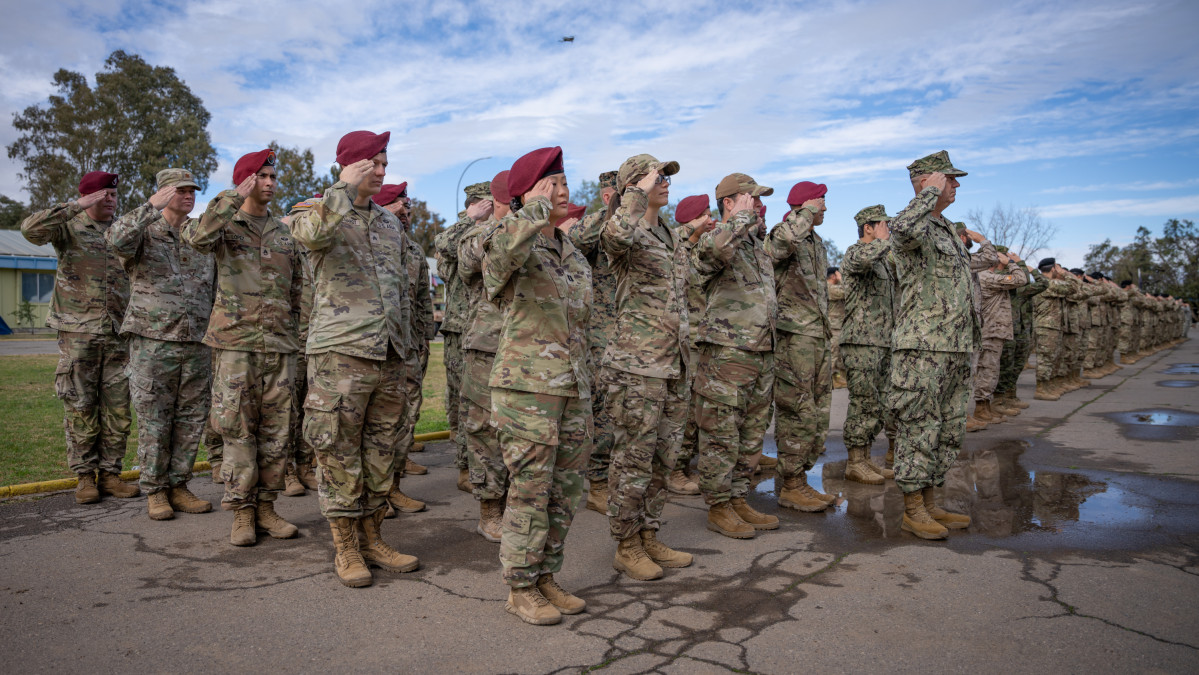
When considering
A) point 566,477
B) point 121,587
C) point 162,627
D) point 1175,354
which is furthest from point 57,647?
point 1175,354

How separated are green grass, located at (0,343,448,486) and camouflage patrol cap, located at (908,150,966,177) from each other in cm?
624

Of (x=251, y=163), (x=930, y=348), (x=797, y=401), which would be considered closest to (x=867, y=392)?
(x=797, y=401)

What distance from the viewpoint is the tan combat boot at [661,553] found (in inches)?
186

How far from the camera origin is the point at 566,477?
13.1 feet

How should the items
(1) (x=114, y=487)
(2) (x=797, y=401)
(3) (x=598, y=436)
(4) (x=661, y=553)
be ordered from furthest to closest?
(1) (x=114, y=487) → (2) (x=797, y=401) → (3) (x=598, y=436) → (4) (x=661, y=553)

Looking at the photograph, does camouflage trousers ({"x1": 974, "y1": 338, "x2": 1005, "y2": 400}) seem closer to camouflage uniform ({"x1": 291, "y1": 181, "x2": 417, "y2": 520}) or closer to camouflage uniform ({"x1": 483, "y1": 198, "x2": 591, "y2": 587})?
camouflage uniform ({"x1": 483, "y1": 198, "x2": 591, "y2": 587})

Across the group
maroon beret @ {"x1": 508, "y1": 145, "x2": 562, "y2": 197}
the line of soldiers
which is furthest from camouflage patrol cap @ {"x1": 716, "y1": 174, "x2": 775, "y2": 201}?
maroon beret @ {"x1": 508, "y1": 145, "x2": 562, "y2": 197}

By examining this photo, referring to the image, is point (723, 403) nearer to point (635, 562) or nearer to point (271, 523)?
point (635, 562)

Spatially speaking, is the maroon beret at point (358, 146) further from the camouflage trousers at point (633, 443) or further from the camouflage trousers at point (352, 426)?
the camouflage trousers at point (633, 443)

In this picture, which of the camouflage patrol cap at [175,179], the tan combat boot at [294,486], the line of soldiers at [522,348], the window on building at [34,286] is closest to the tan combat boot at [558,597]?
the line of soldiers at [522,348]

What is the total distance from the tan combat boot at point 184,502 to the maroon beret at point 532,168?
382cm

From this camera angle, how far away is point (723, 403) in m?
5.32

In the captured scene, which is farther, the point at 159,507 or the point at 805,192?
the point at 805,192

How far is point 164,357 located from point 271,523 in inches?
64.0
